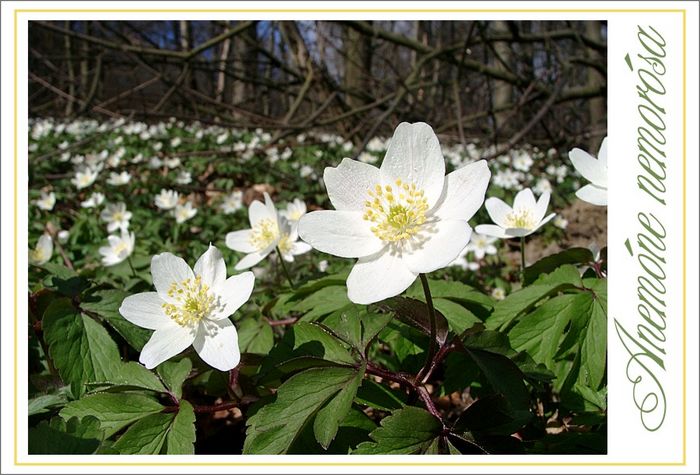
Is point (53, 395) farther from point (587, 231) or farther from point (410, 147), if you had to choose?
point (587, 231)

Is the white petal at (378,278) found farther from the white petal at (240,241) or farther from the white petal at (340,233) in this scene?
the white petal at (240,241)

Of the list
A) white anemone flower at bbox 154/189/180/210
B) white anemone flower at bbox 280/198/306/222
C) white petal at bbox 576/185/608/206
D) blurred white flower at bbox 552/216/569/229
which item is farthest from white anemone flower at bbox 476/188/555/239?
white anemone flower at bbox 154/189/180/210

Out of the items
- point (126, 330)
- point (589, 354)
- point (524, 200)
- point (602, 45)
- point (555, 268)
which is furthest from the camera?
point (602, 45)

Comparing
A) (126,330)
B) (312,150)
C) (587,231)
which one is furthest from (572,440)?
(312,150)

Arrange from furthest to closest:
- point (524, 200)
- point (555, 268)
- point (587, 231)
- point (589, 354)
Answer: point (587, 231) < point (524, 200) < point (555, 268) < point (589, 354)

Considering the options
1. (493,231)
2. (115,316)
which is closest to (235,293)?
(115,316)

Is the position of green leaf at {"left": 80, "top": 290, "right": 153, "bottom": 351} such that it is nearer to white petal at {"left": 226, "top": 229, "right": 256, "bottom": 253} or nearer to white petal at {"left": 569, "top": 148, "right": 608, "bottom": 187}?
white petal at {"left": 226, "top": 229, "right": 256, "bottom": 253}

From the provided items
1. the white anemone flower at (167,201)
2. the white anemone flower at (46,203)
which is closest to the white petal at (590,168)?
the white anemone flower at (167,201)
